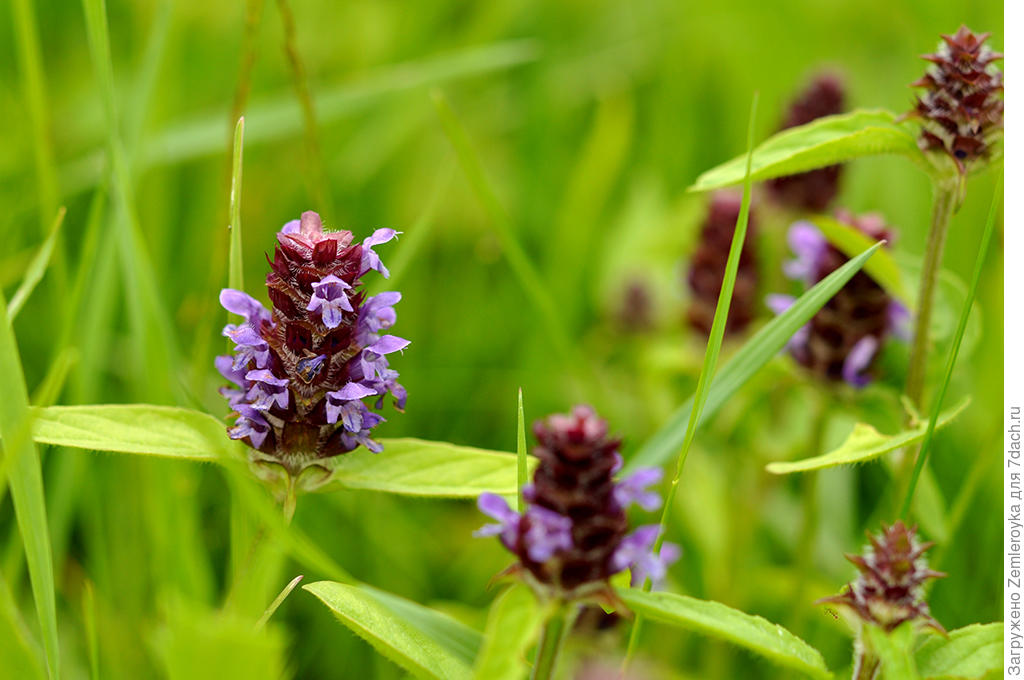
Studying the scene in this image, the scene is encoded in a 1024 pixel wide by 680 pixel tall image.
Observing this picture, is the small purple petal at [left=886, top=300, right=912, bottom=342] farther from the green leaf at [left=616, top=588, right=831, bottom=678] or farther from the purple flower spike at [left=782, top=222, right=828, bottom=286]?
the green leaf at [left=616, top=588, right=831, bottom=678]

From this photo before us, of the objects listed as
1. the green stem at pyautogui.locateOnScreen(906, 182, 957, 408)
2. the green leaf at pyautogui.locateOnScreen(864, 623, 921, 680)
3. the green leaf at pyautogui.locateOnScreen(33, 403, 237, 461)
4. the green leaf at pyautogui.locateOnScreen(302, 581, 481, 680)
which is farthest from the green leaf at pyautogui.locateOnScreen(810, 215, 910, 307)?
the green leaf at pyautogui.locateOnScreen(33, 403, 237, 461)

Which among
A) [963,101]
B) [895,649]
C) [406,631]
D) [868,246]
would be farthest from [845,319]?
[406,631]

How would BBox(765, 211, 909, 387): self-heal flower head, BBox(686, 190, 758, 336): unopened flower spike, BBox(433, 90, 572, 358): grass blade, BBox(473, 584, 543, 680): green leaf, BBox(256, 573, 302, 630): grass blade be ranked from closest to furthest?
BBox(473, 584, 543, 680): green leaf
BBox(256, 573, 302, 630): grass blade
BBox(433, 90, 572, 358): grass blade
BBox(765, 211, 909, 387): self-heal flower head
BBox(686, 190, 758, 336): unopened flower spike

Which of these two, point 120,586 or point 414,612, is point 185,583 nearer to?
point 120,586

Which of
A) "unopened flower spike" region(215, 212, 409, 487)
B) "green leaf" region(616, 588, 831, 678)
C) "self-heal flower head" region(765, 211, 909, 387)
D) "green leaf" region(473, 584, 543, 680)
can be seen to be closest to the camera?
"green leaf" region(473, 584, 543, 680)

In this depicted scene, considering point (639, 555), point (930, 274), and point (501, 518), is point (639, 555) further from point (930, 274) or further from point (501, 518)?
point (930, 274)

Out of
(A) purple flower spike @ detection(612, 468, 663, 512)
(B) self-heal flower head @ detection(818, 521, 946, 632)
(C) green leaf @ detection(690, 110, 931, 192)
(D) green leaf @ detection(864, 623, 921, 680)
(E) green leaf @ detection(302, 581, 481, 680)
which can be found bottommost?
(E) green leaf @ detection(302, 581, 481, 680)
